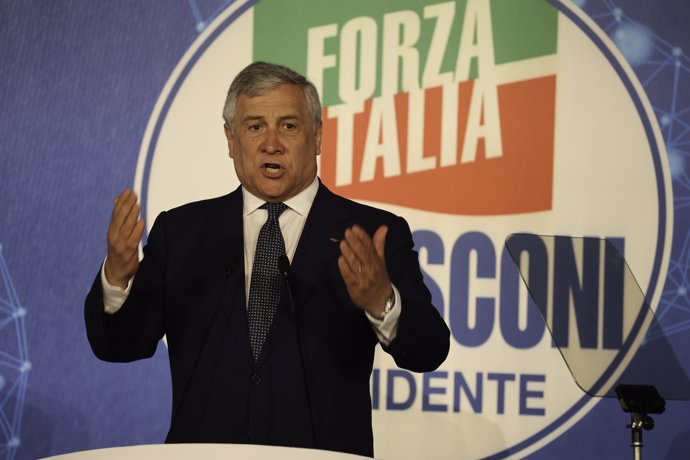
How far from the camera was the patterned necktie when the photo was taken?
7.04 ft

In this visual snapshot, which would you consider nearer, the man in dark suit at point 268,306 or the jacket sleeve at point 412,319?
the jacket sleeve at point 412,319

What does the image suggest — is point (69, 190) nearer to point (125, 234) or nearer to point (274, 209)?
point (274, 209)

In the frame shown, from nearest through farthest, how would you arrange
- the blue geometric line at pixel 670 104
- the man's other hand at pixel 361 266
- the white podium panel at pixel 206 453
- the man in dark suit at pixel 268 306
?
the white podium panel at pixel 206 453, the man's other hand at pixel 361 266, the man in dark suit at pixel 268 306, the blue geometric line at pixel 670 104

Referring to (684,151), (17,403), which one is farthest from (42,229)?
(684,151)

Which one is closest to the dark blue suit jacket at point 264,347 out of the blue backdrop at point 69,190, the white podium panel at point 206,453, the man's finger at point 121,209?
the man's finger at point 121,209

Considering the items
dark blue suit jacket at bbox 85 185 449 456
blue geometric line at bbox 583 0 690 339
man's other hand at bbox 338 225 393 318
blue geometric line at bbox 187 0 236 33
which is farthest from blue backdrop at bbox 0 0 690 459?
man's other hand at bbox 338 225 393 318

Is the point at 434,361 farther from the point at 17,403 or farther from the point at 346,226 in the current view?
the point at 17,403

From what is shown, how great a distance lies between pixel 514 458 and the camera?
11.2ft

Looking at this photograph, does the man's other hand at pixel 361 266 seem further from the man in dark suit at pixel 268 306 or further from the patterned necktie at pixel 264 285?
the patterned necktie at pixel 264 285

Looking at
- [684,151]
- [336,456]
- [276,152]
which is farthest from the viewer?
[684,151]

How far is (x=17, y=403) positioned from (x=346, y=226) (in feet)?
6.60

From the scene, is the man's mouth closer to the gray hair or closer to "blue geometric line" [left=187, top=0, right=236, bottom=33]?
the gray hair

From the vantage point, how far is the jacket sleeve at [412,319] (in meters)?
1.96

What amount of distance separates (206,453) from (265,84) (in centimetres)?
122
